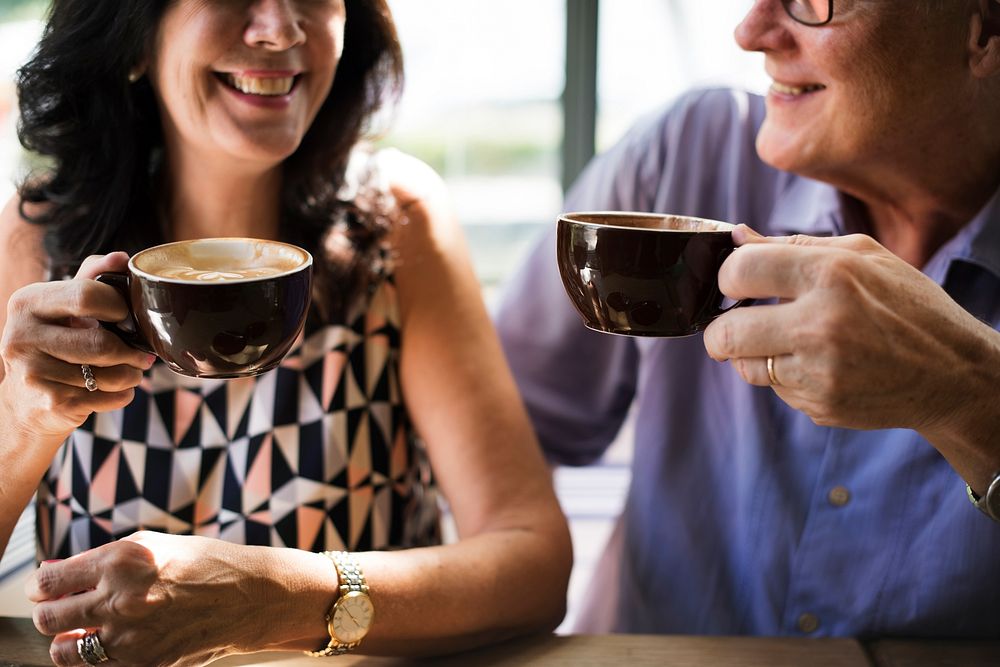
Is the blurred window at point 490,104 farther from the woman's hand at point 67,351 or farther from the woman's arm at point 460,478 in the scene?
the woman's hand at point 67,351

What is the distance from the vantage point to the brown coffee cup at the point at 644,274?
36.5 inches

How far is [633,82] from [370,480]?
148 centimetres

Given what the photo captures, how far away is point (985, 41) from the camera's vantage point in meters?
1.30

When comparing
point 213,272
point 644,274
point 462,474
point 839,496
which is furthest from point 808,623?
point 213,272

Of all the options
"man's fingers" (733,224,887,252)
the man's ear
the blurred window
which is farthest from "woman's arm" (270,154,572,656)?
the blurred window

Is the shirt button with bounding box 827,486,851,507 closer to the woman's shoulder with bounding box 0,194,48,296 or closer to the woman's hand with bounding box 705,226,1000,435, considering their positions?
the woman's hand with bounding box 705,226,1000,435

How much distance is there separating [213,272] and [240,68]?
398 mm

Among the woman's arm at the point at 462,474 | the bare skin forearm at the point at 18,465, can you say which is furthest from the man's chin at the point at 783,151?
the bare skin forearm at the point at 18,465

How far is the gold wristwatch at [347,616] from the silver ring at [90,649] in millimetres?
234

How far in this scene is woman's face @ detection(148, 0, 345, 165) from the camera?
4.16 ft

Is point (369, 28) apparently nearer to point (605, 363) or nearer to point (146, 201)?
point (146, 201)

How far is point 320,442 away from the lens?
1425 millimetres

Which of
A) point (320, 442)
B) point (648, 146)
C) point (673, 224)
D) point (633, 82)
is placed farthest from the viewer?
point (633, 82)

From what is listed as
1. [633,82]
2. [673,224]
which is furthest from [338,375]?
[633,82]
